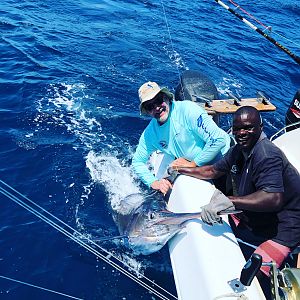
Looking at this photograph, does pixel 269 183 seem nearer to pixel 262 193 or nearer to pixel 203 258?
pixel 262 193

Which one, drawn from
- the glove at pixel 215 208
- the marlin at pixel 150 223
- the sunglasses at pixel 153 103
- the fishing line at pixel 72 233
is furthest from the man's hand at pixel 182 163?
the fishing line at pixel 72 233

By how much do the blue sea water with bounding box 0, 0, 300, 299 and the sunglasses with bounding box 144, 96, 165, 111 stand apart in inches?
67.2

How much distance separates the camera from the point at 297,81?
35.7 feet

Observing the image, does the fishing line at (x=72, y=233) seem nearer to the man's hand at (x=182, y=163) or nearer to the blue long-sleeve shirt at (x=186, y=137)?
the blue long-sleeve shirt at (x=186, y=137)

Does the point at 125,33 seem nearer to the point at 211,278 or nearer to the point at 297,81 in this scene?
the point at 297,81

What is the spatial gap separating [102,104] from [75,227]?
363cm

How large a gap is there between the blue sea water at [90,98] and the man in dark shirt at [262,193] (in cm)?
139

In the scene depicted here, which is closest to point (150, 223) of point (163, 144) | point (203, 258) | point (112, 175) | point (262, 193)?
point (203, 258)

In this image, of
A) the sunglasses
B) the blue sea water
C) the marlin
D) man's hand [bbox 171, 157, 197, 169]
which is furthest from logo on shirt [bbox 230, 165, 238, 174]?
the blue sea water

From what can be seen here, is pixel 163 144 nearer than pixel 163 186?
No

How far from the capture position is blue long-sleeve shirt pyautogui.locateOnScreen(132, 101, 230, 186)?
4355mm

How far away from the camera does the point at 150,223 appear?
3998 mm

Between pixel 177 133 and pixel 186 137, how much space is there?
0.12 m

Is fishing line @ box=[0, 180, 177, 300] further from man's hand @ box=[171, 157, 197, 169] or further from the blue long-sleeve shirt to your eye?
man's hand @ box=[171, 157, 197, 169]
